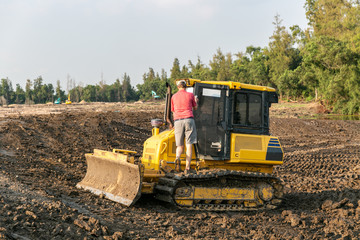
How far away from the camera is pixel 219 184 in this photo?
304 inches

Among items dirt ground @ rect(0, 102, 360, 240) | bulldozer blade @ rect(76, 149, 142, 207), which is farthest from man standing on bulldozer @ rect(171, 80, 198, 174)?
dirt ground @ rect(0, 102, 360, 240)

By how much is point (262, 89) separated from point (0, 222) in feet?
17.2

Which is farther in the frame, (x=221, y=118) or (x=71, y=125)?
(x=71, y=125)

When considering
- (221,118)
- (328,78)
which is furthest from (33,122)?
(328,78)

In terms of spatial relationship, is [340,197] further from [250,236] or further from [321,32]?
[321,32]

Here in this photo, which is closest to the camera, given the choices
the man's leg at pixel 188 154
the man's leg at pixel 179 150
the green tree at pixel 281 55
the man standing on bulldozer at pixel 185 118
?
the man standing on bulldozer at pixel 185 118

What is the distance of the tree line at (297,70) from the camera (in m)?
40.6

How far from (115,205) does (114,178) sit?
2.61 ft

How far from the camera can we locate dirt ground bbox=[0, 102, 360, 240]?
18.7 feet

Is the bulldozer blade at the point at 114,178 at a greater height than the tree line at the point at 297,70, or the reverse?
the tree line at the point at 297,70

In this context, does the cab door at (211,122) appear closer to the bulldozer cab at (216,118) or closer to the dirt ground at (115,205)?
the bulldozer cab at (216,118)

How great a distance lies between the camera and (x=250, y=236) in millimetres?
6609

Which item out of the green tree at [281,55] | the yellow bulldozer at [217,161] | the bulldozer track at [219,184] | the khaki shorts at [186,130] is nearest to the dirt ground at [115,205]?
the bulldozer track at [219,184]

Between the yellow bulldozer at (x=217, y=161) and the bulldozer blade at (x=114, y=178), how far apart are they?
0.02 meters
